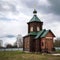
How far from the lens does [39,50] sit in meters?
43.3

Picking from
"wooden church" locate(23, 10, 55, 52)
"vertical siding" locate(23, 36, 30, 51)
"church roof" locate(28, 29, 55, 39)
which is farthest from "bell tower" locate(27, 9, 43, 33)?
"vertical siding" locate(23, 36, 30, 51)

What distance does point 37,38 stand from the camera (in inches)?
1702

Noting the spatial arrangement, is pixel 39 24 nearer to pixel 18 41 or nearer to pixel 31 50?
pixel 31 50

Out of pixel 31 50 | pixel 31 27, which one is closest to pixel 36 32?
pixel 31 27

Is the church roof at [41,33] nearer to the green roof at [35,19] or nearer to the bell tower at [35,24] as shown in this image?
the bell tower at [35,24]

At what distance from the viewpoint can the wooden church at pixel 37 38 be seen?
136ft

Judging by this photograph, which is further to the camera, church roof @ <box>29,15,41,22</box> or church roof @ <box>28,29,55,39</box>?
church roof @ <box>29,15,41,22</box>

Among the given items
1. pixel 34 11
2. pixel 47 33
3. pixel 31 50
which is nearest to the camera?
pixel 47 33

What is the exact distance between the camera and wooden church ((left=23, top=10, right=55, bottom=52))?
136ft

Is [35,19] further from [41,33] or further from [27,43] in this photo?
[27,43]

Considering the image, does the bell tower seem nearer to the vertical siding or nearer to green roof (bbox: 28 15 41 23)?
green roof (bbox: 28 15 41 23)

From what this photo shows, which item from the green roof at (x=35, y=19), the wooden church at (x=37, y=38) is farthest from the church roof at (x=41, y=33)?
the green roof at (x=35, y=19)

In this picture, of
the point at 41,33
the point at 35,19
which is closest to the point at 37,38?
the point at 41,33

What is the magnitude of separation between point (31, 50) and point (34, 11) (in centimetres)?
985
